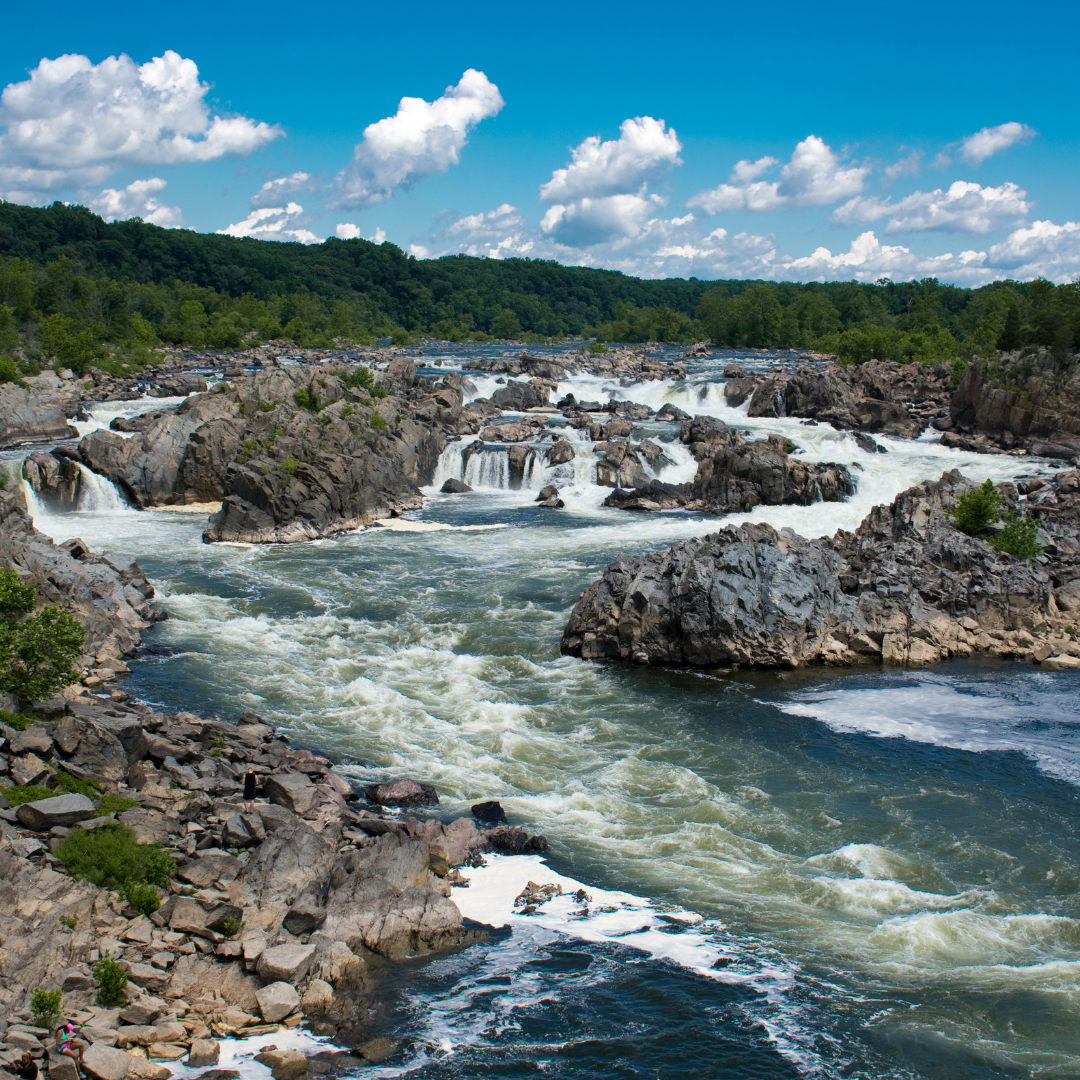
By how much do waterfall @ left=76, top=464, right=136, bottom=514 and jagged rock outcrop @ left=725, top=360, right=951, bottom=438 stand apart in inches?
1603

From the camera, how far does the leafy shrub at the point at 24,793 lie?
1449 centimetres

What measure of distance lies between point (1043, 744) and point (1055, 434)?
4208 centimetres

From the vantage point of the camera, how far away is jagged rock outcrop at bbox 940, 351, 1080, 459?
188 ft

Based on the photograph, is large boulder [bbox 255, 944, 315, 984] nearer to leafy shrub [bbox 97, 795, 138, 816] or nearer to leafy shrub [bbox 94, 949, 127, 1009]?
leafy shrub [bbox 94, 949, 127, 1009]

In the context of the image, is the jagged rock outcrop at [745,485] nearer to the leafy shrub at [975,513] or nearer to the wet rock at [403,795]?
the leafy shrub at [975,513]

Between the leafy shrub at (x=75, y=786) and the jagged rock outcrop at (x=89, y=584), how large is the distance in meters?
9.13

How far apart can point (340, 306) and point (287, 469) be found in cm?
9753

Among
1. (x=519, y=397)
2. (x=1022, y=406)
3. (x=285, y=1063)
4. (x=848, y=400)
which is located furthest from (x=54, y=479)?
(x=1022, y=406)

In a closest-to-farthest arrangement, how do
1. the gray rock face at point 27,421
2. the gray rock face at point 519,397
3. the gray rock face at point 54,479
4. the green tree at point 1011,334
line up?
the gray rock face at point 54,479
the gray rock face at point 27,421
the gray rock face at point 519,397
the green tree at point 1011,334

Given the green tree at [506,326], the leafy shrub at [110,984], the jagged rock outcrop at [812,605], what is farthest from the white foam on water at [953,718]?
the green tree at [506,326]

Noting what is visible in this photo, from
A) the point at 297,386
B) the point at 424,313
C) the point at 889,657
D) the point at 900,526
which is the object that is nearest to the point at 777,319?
the point at 424,313

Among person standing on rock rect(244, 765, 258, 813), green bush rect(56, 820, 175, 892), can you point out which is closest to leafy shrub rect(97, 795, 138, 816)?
green bush rect(56, 820, 175, 892)

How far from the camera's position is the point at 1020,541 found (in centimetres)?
3169

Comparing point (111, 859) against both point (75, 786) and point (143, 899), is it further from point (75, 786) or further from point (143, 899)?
point (75, 786)
